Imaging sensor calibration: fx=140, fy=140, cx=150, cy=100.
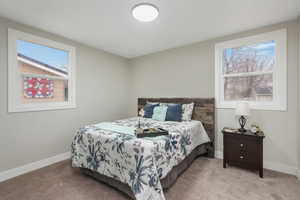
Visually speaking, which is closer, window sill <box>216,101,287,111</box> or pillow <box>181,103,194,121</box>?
window sill <box>216,101,287,111</box>

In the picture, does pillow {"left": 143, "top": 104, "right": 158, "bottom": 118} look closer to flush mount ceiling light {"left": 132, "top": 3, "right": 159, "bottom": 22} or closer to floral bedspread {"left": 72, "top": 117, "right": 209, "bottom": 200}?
floral bedspread {"left": 72, "top": 117, "right": 209, "bottom": 200}

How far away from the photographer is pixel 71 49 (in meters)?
2.83

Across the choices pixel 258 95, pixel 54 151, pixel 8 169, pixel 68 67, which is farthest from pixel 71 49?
pixel 258 95

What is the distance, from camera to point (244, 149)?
2.20 metres

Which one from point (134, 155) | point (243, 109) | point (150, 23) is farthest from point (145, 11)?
point (243, 109)

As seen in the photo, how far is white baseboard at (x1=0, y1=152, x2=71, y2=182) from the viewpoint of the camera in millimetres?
2028

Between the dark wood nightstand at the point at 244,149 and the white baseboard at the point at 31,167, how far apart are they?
9.76 feet

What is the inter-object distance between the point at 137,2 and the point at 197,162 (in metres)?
2.73

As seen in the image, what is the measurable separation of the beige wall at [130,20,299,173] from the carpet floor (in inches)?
15.9

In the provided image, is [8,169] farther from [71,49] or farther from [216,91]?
[216,91]

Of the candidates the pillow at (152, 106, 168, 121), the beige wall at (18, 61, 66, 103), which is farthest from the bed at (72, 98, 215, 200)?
the beige wall at (18, 61, 66, 103)

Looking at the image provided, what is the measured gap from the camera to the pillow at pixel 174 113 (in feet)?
9.16

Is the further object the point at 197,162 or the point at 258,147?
the point at 197,162

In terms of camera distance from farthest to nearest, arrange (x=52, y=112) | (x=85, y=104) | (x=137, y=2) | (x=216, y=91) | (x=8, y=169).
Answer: (x=85, y=104)
(x=216, y=91)
(x=52, y=112)
(x=8, y=169)
(x=137, y=2)
